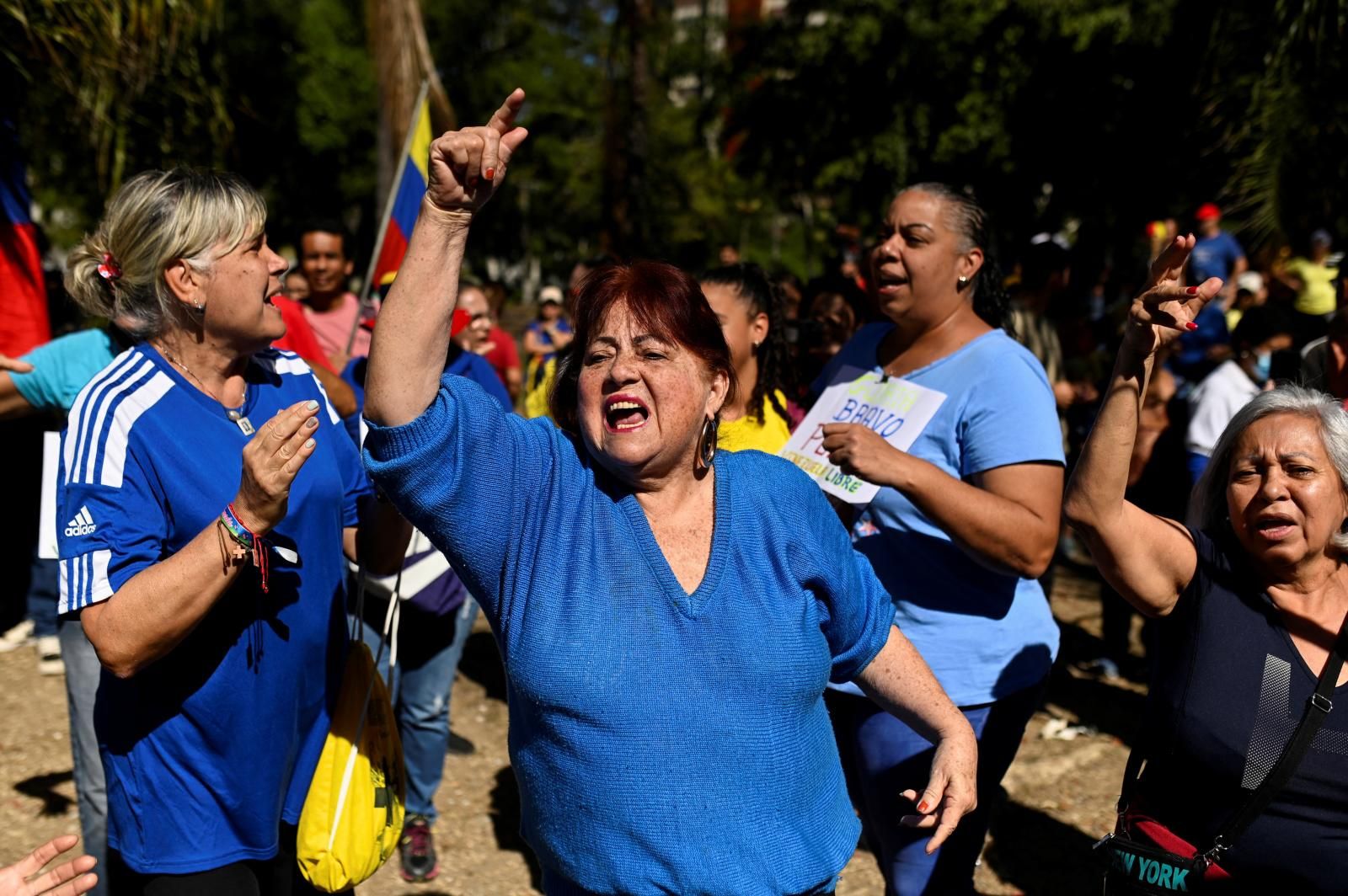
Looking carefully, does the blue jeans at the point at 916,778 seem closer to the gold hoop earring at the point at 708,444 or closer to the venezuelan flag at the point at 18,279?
the gold hoop earring at the point at 708,444

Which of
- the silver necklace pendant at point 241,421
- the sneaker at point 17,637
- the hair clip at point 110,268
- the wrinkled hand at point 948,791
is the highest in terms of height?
the hair clip at point 110,268

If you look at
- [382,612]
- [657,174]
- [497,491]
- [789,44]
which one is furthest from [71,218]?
[497,491]

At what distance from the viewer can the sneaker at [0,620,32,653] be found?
21.5 feet

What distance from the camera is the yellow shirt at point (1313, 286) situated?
8.72m

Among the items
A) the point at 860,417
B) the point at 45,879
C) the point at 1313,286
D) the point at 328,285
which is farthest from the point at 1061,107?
the point at 45,879

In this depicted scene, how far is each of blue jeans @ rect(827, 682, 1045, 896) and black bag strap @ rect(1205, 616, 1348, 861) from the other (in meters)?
0.59

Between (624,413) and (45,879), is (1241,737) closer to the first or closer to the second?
(624,413)

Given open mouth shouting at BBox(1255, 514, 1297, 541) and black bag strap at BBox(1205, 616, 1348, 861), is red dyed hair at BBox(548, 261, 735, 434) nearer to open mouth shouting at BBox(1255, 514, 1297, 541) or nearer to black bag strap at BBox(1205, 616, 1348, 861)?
open mouth shouting at BBox(1255, 514, 1297, 541)

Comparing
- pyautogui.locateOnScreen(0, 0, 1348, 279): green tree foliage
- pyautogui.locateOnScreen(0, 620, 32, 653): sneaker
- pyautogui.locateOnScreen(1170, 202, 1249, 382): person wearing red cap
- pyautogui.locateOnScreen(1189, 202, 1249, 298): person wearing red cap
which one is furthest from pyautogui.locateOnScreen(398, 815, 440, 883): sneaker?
pyautogui.locateOnScreen(1189, 202, 1249, 298): person wearing red cap

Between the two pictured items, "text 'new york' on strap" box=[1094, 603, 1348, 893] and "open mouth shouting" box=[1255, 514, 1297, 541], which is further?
"open mouth shouting" box=[1255, 514, 1297, 541]

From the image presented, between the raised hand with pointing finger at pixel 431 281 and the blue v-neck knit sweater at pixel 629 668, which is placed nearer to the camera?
the raised hand with pointing finger at pixel 431 281

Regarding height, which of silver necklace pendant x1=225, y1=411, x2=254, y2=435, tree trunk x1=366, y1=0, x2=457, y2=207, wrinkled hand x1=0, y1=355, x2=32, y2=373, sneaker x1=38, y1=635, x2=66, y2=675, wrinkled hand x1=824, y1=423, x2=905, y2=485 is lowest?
sneaker x1=38, y1=635, x2=66, y2=675

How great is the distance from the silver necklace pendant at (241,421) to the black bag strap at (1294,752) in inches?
86.3

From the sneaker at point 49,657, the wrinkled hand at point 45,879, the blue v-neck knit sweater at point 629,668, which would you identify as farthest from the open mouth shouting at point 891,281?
the sneaker at point 49,657
